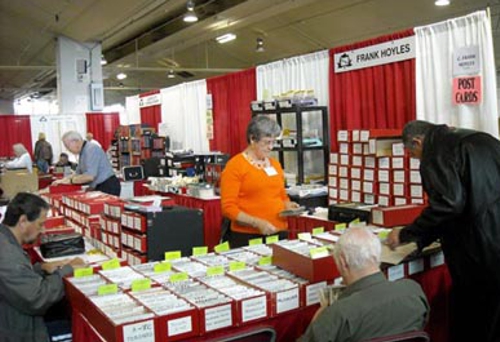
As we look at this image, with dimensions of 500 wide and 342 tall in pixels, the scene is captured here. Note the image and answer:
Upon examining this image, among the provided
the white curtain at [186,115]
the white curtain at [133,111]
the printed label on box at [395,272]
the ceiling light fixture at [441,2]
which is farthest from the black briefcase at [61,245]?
the white curtain at [133,111]

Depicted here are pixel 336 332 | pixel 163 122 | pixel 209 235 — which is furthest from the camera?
pixel 163 122

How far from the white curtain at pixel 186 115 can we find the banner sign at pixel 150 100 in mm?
254

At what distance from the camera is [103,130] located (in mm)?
14430

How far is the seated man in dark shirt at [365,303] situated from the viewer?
1.74 meters

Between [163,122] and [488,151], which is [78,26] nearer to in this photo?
[163,122]

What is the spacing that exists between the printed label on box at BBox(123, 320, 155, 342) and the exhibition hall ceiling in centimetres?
768

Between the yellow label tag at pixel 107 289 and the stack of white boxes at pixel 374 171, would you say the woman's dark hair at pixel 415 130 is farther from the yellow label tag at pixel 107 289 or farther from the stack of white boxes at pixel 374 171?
the stack of white boxes at pixel 374 171

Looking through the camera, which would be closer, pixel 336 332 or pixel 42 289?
pixel 336 332

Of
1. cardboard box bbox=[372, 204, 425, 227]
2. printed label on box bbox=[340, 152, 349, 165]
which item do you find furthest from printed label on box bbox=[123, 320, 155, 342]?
printed label on box bbox=[340, 152, 349, 165]

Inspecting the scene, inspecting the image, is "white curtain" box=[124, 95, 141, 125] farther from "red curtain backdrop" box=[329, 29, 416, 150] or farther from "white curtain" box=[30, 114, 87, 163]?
"red curtain backdrop" box=[329, 29, 416, 150]

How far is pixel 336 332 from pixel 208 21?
9.27 m

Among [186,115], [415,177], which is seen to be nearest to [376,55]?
[415,177]

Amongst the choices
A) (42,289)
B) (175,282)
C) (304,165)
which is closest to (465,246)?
(175,282)

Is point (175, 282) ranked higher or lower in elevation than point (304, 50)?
lower
